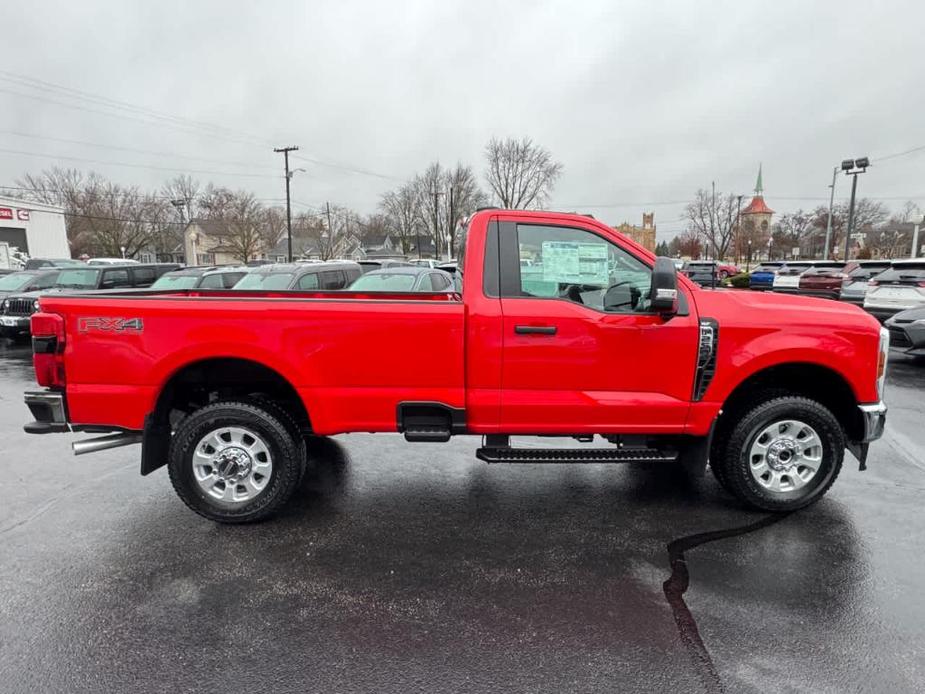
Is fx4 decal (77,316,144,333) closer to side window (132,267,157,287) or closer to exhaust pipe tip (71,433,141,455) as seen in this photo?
exhaust pipe tip (71,433,141,455)

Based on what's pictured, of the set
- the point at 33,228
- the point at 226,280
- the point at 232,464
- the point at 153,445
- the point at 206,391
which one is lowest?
the point at 232,464

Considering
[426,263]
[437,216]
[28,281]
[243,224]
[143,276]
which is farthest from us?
[437,216]

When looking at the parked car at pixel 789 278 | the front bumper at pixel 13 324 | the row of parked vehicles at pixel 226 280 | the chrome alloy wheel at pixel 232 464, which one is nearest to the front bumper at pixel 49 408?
the chrome alloy wheel at pixel 232 464

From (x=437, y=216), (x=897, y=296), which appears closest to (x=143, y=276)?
(x=897, y=296)

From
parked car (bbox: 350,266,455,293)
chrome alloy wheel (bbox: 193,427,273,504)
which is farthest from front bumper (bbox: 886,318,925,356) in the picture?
chrome alloy wheel (bbox: 193,427,273,504)

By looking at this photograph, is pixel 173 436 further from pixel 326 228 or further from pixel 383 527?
pixel 326 228

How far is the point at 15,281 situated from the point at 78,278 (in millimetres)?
1749

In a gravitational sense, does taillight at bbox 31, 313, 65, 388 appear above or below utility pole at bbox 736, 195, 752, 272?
below

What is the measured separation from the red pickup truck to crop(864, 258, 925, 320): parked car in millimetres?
8888

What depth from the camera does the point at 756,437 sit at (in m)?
3.81

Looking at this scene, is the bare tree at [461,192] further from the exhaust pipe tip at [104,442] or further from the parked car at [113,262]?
the exhaust pipe tip at [104,442]

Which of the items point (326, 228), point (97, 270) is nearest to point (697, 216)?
point (326, 228)

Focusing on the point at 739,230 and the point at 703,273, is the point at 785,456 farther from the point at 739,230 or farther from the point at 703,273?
the point at 739,230

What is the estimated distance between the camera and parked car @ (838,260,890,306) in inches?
562
